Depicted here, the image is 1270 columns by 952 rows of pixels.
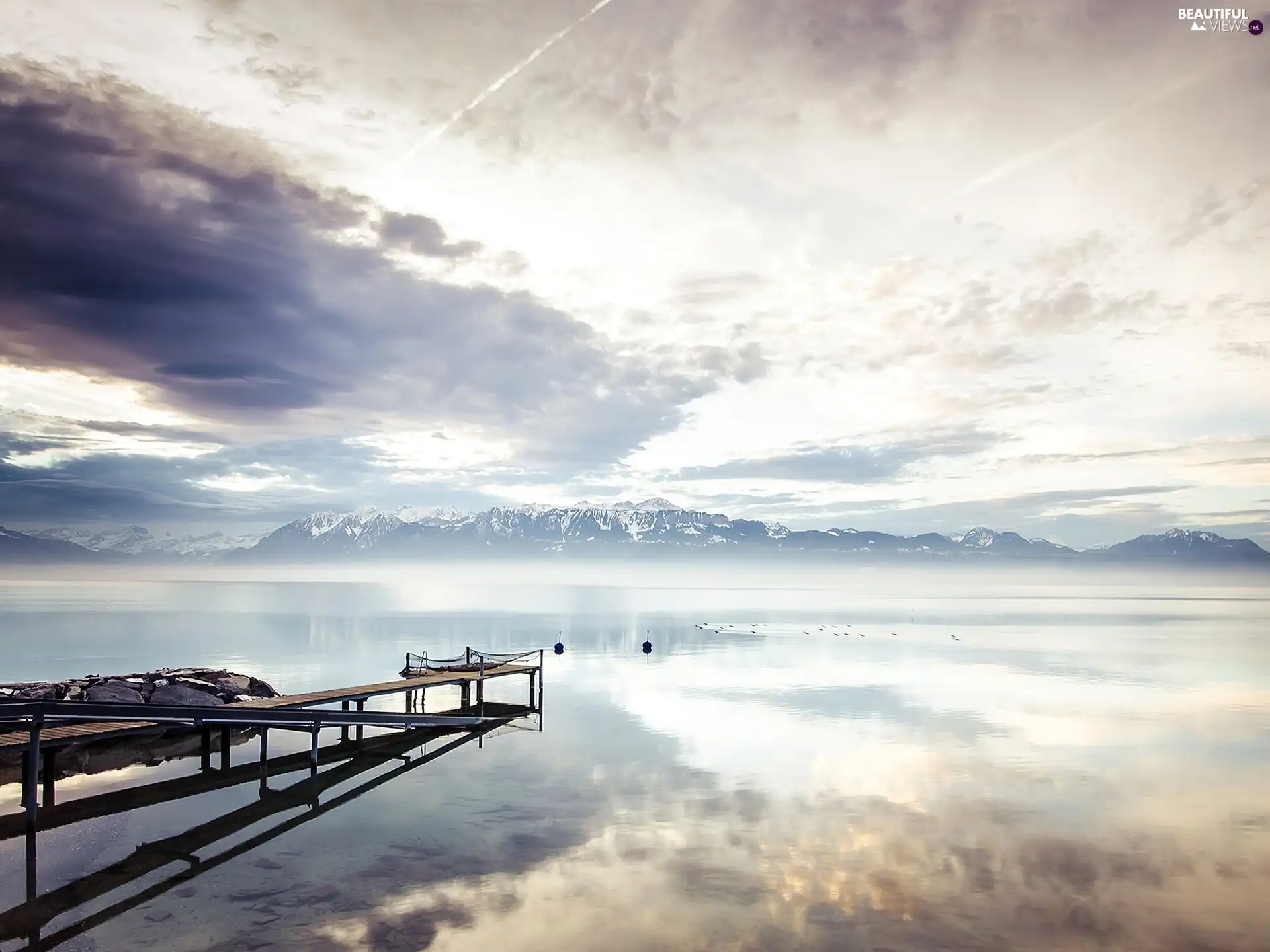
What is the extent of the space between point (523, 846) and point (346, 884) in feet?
14.9

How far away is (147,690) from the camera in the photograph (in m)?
35.7

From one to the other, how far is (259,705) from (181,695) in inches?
309

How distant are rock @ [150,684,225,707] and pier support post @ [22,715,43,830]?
47.9ft

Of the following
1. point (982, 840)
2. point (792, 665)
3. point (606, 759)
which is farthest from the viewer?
point (792, 665)

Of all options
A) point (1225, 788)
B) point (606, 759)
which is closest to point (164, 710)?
point (606, 759)

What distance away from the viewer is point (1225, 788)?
28.0 metres

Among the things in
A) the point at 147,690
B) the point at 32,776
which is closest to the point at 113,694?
the point at 147,690

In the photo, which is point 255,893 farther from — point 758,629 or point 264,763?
point 758,629

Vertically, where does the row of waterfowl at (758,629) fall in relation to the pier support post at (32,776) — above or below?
below

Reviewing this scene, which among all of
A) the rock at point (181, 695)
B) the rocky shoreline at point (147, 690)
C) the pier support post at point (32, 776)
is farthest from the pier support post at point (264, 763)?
the rock at point (181, 695)

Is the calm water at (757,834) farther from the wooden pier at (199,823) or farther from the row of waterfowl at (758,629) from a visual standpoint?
the row of waterfowl at (758,629)

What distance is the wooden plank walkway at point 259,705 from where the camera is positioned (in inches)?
950

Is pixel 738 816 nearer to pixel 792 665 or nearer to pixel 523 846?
pixel 523 846

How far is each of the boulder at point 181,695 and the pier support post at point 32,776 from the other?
47.7ft
